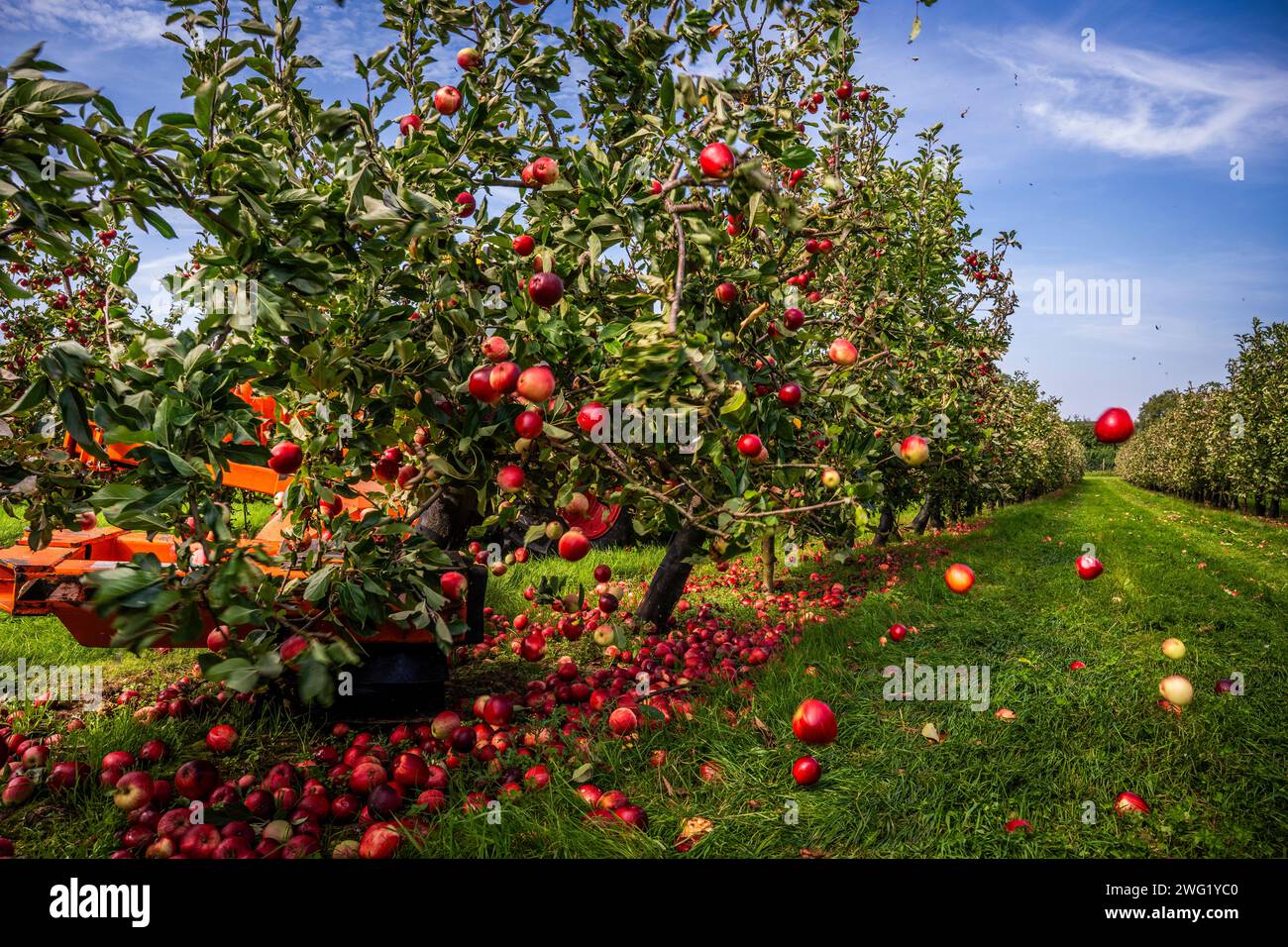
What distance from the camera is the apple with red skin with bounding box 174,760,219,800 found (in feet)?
8.14

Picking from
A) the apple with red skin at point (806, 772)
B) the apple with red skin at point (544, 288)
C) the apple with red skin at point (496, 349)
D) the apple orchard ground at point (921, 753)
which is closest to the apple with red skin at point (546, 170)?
the apple with red skin at point (544, 288)

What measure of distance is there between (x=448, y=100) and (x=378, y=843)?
3323mm

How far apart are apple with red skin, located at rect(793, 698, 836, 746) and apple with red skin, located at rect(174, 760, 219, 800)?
2.46 meters

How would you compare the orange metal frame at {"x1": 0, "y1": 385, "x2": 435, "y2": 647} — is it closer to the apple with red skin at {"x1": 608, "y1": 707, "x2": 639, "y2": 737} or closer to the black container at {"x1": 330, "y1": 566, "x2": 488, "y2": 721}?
the black container at {"x1": 330, "y1": 566, "x2": 488, "y2": 721}

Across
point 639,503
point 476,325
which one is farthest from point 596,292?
point 639,503

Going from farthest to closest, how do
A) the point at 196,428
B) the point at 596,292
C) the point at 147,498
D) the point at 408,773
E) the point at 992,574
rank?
the point at 992,574 < the point at 596,292 < the point at 408,773 < the point at 196,428 < the point at 147,498

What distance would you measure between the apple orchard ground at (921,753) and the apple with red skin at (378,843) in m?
0.14

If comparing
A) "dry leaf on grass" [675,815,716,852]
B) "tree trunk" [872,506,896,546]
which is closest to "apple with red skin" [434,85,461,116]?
"dry leaf on grass" [675,815,716,852]

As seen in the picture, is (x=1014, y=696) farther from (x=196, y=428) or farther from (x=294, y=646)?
(x=196, y=428)

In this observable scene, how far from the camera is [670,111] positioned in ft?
8.92

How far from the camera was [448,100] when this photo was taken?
318 cm

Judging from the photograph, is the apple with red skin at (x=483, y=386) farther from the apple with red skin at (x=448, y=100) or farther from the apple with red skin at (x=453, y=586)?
the apple with red skin at (x=448, y=100)

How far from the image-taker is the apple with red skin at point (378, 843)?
7.11 ft

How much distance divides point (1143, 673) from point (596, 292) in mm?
4130
